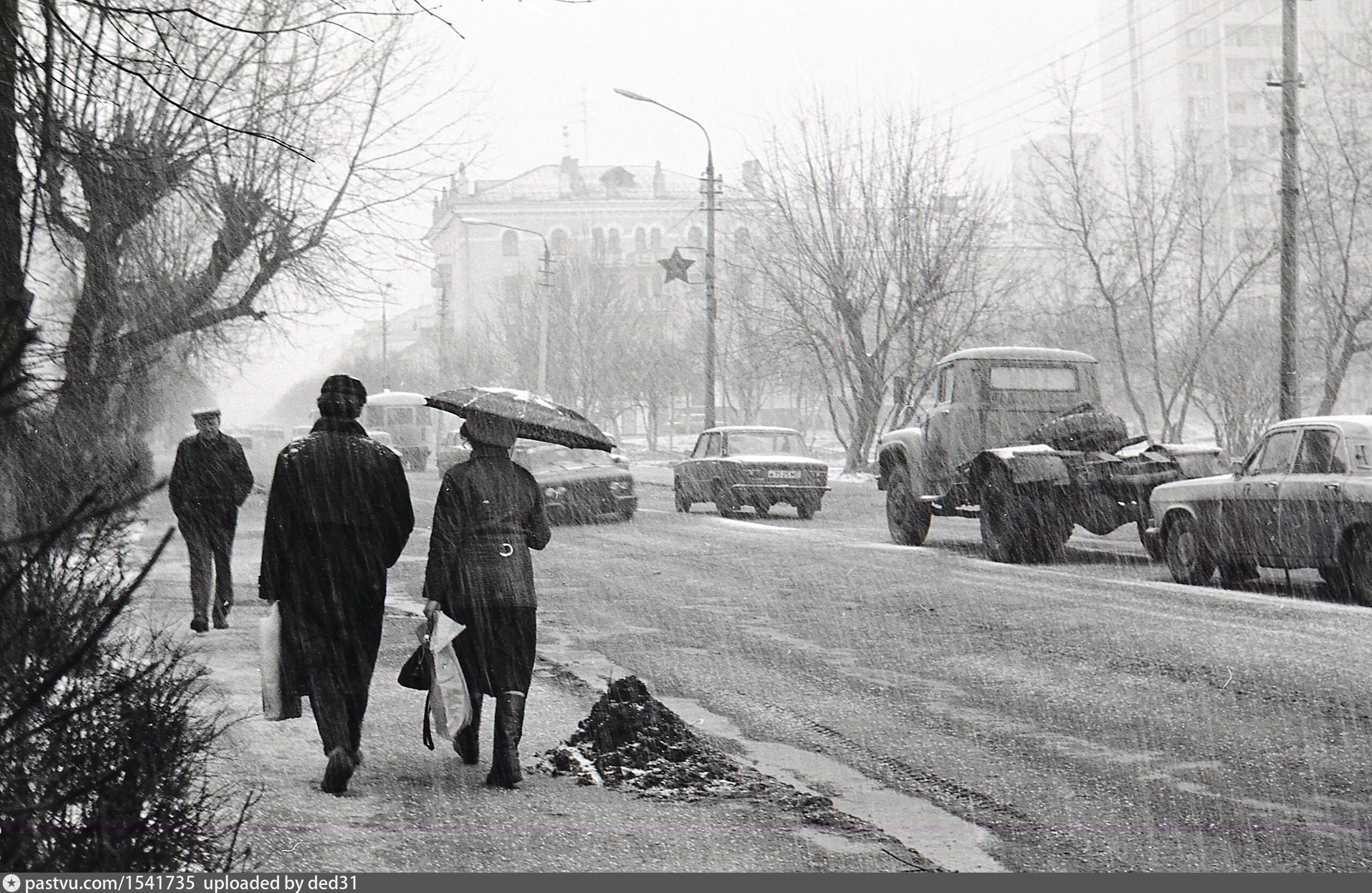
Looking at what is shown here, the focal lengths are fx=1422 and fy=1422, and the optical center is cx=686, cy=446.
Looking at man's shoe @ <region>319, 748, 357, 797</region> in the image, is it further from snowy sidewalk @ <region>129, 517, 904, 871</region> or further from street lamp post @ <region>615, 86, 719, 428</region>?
street lamp post @ <region>615, 86, 719, 428</region>

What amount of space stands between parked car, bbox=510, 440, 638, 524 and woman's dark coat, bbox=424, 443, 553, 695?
630 inches

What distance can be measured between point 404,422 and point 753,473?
30.2 metres

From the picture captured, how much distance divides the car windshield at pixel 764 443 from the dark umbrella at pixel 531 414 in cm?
1862

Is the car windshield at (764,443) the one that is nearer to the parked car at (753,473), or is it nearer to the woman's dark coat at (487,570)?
the parked car at (753,473)

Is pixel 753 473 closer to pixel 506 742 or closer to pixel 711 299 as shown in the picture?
pixel 711 299

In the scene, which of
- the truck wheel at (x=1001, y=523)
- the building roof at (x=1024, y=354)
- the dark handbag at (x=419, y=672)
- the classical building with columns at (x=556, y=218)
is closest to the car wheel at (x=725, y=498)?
the building roof at (x=1024, y=354)

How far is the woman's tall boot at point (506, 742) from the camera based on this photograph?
5820 mm

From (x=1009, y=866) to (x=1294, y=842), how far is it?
107 cm

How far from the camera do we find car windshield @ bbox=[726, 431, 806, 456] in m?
25.0

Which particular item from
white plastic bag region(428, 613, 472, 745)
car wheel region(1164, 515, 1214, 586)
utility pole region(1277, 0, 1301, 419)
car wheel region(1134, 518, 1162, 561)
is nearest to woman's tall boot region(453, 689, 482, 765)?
white plastic bag region(428, 613, 472, 745)

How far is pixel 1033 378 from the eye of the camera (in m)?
17.1

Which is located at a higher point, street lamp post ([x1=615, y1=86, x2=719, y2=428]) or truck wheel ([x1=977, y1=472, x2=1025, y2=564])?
street lamp post ([x1=615, y1=86, x2=719, y2=428])

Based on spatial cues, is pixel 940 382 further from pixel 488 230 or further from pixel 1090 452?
pixel 488 230

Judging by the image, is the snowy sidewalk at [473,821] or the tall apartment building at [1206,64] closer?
the snowy sidewalk at [473,821]
